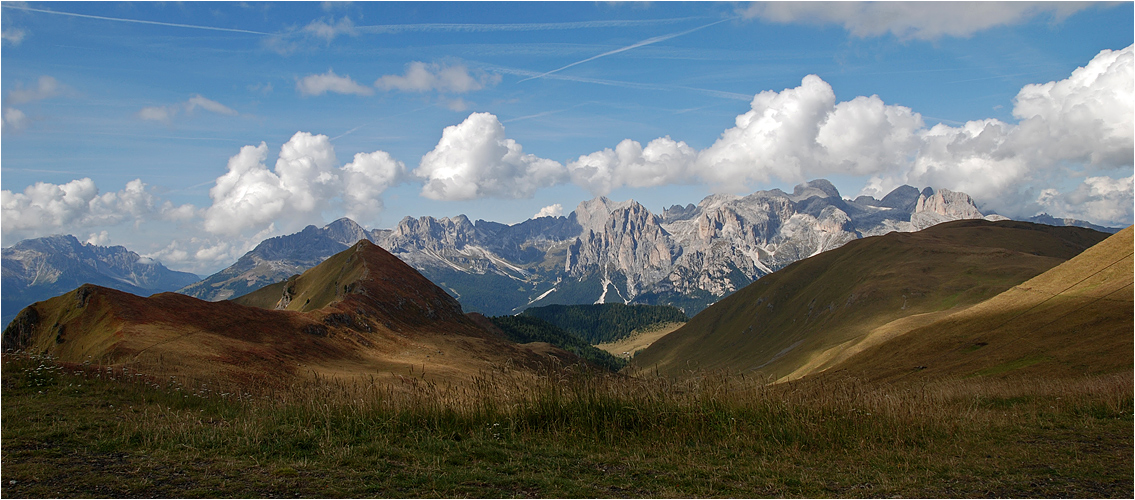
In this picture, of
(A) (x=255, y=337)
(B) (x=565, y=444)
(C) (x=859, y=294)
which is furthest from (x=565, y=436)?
(C) (x=859, y=294)

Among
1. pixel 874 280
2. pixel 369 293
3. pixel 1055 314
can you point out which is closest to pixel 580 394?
pixel 1055 314

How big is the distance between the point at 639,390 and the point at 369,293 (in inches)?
3660

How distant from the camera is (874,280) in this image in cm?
14975

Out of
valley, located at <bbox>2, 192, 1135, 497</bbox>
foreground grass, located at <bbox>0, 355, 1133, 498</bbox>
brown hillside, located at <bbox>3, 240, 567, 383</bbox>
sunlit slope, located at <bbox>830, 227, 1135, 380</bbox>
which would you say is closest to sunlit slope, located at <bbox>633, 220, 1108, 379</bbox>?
sunlit slope, located at <bbox>830, 227, 1135, 380</bbox>

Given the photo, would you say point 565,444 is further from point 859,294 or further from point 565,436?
point 859,294

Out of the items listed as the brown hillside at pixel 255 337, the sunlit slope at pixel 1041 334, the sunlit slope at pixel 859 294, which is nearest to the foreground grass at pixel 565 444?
the brown hillside at pixel 255 337

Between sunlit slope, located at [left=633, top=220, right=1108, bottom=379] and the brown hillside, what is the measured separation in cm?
4869

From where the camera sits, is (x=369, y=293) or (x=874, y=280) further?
(x=874, y=280)

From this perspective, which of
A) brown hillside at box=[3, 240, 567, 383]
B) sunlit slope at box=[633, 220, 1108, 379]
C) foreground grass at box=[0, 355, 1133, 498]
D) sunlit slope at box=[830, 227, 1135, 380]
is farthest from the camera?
sunlit slope at box=[633, 220, 1108, 379]

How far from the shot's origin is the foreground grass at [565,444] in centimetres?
919

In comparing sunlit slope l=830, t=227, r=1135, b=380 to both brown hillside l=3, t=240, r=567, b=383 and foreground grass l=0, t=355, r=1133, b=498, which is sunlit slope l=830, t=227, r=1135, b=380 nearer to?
foreground grass l=0, t=355, r=1133, b=498

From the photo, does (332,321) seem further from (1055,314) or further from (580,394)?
(1055,314)

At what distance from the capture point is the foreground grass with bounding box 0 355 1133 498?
362 inches

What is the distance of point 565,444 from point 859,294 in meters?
149
